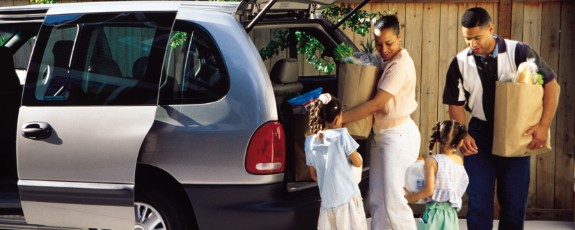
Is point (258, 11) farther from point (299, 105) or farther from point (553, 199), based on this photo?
point (553, 199)

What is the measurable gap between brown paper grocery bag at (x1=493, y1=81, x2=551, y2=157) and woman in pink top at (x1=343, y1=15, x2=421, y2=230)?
0.53m

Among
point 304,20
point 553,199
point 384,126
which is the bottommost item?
point 553,199

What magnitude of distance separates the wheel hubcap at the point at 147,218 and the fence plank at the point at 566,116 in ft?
14.2

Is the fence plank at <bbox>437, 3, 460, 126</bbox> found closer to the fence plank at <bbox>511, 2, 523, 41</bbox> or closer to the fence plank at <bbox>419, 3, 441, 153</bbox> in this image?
the fence plank at <bbox>419, 3, 441, 153</bbox>

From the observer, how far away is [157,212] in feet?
20.8

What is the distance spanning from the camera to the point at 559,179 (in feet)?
31.2

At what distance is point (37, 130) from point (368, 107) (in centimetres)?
190

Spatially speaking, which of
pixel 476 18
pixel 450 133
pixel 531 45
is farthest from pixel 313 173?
pixel 531 45

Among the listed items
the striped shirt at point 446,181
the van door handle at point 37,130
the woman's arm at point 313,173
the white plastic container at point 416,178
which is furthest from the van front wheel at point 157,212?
the striped shirt at point 446,181

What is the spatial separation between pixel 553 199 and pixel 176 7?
447 centimetres

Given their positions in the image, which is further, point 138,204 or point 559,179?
point 559,179

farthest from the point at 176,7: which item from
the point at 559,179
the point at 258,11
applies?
the point at 559,179

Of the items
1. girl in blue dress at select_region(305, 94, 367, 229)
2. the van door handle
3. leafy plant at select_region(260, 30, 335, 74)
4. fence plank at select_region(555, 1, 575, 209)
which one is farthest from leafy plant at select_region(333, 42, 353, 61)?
fence plank at select_region(555, 1, 575, 209)

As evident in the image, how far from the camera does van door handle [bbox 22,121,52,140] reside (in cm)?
641
